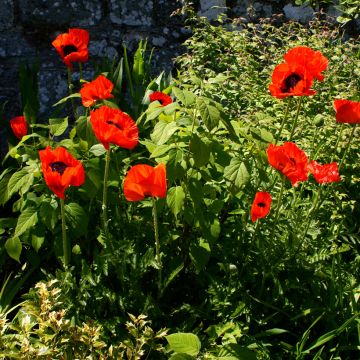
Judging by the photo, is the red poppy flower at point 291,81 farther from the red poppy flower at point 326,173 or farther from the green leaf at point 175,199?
the green leaf at point 175,199

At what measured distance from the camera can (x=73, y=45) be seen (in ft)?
7.77

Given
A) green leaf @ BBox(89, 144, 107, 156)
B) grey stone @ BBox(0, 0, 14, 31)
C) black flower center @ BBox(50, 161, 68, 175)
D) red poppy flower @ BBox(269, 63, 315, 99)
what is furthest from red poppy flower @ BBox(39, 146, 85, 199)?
grey stone @ BBox(0, 0, 14, 31)

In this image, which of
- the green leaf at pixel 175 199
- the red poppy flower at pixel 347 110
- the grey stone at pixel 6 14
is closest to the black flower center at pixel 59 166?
the green leaf at pixel 175 199

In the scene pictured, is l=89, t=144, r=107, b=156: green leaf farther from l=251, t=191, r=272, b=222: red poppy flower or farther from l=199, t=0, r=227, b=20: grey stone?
l=199, t=0, r=227, b=20: grey stone

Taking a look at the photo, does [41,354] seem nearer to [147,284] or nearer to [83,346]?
[83,346]

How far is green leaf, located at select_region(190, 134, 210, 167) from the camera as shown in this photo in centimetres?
189

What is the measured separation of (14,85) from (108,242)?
1770 mm

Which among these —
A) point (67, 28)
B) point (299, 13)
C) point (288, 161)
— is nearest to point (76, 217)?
point (288, 161)

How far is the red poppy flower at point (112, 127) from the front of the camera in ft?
5.60

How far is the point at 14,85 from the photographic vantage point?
11.3ft

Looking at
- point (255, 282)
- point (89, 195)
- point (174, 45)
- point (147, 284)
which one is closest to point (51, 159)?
point (89, 195)

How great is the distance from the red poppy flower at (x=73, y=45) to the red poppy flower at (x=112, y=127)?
2.27ft

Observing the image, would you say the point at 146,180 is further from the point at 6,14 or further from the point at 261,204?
the point at 6,14

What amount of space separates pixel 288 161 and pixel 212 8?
7.19ft
